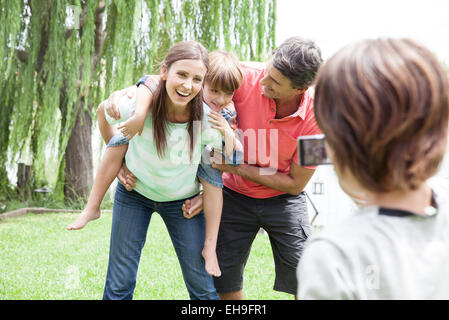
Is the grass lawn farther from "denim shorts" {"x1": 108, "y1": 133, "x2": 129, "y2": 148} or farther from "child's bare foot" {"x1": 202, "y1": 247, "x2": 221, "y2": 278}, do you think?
"denim shorts" {"x1": 108, "y1": 133, "x2": 129, "y2": 148}

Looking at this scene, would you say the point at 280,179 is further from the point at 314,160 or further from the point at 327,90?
the point at 327,90

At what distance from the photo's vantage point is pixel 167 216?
202 cm

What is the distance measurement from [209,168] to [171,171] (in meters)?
0.19

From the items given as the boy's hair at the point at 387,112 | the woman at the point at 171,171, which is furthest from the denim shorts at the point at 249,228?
the boy's hair at the point at 387,112

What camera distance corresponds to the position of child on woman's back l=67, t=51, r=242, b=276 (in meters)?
1.84

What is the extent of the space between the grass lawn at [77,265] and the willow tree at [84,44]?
38.4 inches

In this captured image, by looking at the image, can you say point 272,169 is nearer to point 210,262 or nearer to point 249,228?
point 249,228

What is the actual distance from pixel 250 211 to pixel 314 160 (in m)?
1.41

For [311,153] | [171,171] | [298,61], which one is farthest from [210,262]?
[311,153]

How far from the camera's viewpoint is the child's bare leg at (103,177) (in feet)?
6.57

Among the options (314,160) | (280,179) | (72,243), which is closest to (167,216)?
(280,179)

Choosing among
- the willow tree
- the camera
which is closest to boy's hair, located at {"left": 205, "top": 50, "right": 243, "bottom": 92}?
the camera

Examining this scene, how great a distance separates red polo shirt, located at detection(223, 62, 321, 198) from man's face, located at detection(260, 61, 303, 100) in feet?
0.18

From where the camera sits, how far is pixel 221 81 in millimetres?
2129
